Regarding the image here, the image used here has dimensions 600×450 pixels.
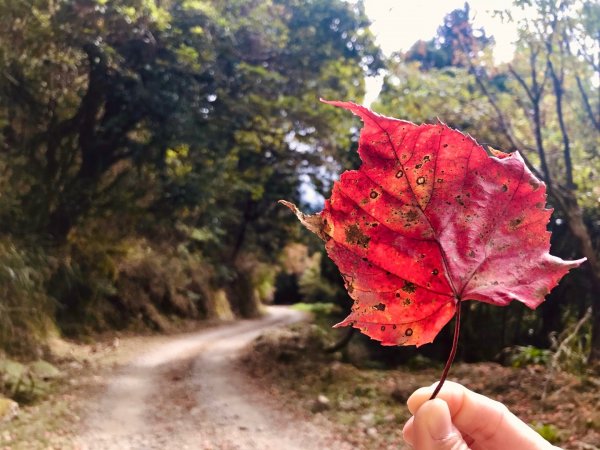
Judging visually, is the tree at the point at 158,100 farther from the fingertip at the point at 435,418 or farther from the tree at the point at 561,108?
the fingertip at the point at 435,418

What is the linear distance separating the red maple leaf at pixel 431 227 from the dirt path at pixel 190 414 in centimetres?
530

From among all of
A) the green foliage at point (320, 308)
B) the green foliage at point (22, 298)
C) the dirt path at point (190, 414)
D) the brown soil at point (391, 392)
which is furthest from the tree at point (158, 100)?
the green foliage at point (320, 308)

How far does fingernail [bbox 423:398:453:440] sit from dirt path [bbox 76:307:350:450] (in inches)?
204

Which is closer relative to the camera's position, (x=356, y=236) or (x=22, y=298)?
(x=356, y=236)

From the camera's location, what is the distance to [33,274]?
26.8ft

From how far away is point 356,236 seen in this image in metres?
0.79

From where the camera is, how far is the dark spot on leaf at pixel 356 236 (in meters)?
0.79

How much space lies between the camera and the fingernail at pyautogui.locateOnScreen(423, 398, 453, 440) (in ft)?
2.75

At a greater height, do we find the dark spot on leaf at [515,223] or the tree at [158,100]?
the tree at [158,100]

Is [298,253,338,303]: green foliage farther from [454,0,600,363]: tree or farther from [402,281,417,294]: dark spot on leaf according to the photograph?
[402,281,417,294]: dark spot on leaf

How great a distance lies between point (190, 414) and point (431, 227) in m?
6.38

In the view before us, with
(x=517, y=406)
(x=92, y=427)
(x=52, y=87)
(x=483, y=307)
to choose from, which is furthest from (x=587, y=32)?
(x=52, y=87)

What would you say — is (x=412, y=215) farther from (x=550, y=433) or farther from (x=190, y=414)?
(x=190, y=414)

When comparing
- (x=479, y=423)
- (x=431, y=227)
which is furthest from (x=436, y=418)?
(x=431, y=227)
